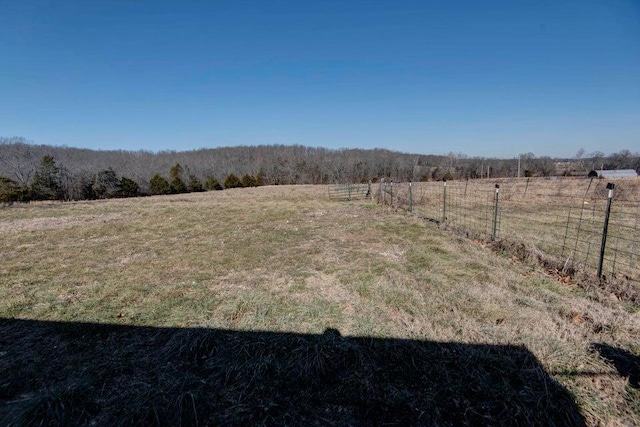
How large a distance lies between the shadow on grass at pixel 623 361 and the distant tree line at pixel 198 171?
2116cm

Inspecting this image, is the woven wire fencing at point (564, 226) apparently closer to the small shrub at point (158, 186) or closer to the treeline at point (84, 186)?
the small shrub at point (158, 186)

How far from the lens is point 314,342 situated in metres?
2.91

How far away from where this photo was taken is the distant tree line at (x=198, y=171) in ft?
97.6

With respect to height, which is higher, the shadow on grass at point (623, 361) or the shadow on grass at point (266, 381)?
the shadow on grass at point (623, 361)

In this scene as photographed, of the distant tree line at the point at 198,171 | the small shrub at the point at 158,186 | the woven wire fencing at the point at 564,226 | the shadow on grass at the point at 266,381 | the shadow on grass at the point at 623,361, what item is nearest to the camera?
the shadow on grass at the point at 266,381

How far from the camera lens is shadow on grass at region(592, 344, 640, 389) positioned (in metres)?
2.40

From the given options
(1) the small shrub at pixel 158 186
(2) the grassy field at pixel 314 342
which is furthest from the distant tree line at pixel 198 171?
(2) the grassy field at pixel 314 342

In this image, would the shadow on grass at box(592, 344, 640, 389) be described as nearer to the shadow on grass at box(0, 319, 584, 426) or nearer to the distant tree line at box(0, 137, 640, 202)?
the shadow on grass at box(0, 319, 584, 426)

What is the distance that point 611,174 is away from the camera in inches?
1547

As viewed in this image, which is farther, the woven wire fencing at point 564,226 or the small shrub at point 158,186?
the small shrub at point 158,186

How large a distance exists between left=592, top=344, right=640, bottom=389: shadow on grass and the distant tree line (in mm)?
21158

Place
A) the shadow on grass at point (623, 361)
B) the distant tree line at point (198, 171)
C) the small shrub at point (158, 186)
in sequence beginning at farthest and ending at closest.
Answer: the small shrub at point (158, 186)
the distant tree line at point (198, 171)
the shadow on grass at point (623, 361)

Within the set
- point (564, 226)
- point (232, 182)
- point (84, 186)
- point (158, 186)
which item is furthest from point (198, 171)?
point (564, 226)

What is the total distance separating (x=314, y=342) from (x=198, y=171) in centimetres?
5612
